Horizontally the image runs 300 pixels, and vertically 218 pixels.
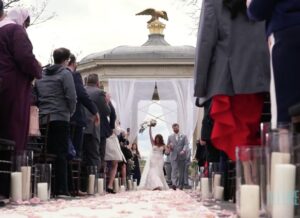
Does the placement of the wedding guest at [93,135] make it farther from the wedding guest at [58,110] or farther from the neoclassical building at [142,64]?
the neoclassical building at [142,64]

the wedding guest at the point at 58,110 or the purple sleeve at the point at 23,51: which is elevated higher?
the purple sleeve at the point at 23,51

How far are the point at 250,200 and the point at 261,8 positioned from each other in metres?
0.91

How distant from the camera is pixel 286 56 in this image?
121 inches

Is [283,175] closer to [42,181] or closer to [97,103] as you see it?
[42,181]

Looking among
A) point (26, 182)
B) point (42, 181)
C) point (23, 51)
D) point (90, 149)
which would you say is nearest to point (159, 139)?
point (90, 149)

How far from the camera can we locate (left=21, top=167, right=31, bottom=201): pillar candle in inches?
231

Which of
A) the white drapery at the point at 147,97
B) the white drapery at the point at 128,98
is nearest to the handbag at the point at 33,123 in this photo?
the white drapery at the point at 147,97

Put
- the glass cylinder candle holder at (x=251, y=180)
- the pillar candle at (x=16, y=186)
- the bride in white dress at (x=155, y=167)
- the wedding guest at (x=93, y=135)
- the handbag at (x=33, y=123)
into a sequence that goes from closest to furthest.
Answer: the glass cylinder candle holder at (x=251, y=180)
the pillar candle at (x=16, y=186)
the handbag at (x=33, y=123)
the wedding guest at (x=93, y=135)
the bride in white dress at (x=155, y=167)

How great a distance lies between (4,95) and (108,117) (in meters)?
4.49

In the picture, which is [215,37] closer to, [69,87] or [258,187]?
[258,187]

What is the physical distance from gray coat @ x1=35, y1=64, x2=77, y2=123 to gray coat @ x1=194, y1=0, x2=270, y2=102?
283 centimetres

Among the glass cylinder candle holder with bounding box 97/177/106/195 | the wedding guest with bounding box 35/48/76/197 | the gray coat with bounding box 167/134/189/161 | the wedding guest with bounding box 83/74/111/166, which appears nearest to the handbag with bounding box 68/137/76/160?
the wedding guest with bounding box 35/48/76/197

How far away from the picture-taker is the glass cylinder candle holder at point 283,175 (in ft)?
8.97

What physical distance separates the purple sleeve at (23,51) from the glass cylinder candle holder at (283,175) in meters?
3.46
